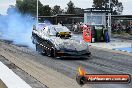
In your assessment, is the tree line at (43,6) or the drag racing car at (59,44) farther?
the tree line at (43,6)

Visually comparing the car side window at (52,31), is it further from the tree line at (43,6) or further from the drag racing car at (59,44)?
the tree line at (43,6)

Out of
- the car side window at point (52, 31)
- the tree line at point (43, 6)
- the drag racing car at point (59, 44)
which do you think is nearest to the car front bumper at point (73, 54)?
the drag racing car at point (59, 44)

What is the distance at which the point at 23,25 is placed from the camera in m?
56.7

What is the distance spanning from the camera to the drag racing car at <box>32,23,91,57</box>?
1703 cm

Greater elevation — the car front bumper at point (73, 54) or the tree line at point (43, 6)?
the tree line at point (43, 6)

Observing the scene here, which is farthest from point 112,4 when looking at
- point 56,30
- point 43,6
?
point 56,30

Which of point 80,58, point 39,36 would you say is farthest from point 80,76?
point 39,36

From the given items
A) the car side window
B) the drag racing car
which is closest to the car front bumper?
the drag racing car

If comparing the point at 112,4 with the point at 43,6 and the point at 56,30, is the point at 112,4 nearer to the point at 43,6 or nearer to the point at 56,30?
the point at 43,6

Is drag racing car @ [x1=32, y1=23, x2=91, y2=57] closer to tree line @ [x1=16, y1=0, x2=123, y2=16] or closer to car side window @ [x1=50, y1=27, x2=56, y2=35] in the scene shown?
car side window @ [x1=50, y1=27, x2=56, y2=35]

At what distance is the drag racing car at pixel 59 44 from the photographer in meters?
17.0

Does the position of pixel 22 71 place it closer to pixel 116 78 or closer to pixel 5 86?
pixel 5 86

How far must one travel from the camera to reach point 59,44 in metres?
17.2

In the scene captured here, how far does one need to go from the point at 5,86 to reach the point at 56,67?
597 cm
